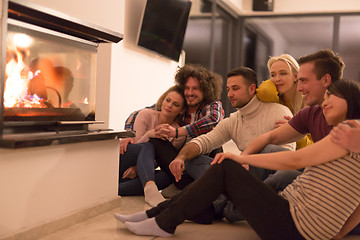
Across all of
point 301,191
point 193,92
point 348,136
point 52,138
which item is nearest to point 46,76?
point 52,138

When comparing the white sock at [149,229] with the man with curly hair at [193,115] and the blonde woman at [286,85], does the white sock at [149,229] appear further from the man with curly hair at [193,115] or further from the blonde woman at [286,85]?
the blonde woman at [286,85]

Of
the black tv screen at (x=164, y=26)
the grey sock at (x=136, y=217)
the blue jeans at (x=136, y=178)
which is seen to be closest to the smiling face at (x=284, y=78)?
the blue jeans at (x=136, y=178)

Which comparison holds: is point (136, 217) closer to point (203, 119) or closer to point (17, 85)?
point (17, 85)

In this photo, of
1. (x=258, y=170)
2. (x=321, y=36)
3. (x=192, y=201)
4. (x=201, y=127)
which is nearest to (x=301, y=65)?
(x=258, y=170)

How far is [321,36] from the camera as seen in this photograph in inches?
320

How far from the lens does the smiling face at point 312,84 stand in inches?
90.4

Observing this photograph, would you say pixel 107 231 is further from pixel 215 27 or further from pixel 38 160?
pixel 215 27

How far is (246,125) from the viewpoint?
108 inches

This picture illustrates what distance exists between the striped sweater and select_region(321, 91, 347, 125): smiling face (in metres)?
0.19

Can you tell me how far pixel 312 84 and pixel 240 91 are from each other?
56cm

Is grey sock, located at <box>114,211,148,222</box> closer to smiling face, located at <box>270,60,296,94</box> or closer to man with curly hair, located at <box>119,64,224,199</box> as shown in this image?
man with curly hair, located at <box>119,64,224,199</box>

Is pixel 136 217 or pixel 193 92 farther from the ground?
pixel 193 92

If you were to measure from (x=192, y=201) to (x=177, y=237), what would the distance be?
0.29 m

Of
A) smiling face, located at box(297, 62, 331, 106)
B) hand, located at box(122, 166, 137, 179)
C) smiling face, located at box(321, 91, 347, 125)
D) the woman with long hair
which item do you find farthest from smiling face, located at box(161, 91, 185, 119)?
smiling face, located at box(321, 91, 347, 125)
